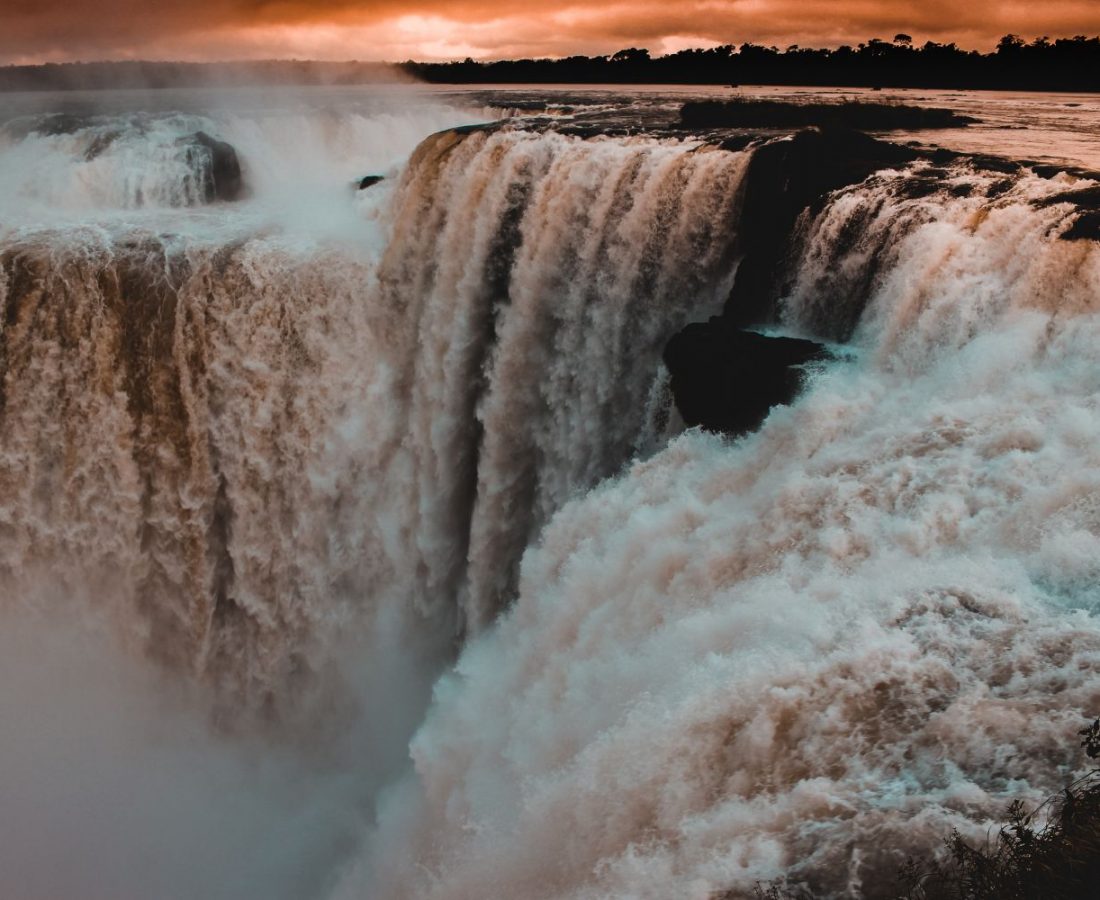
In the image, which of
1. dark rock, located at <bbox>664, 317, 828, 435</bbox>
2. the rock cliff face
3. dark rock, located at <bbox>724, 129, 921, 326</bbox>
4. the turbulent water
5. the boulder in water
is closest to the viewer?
the turbulent water

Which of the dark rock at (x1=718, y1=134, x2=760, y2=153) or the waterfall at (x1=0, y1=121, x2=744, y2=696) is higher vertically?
the dark rock at (x1=718, y1=134, x2=760, y2=153)

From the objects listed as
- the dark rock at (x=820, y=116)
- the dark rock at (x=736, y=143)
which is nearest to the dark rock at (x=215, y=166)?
the dark rock at (x=820, y=116)

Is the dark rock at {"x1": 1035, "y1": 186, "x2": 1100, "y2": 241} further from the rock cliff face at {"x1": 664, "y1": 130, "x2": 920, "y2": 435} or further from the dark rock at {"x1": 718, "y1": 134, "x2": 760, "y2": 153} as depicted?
the dark rock at {"x1": 718, "y1": 134, "x2": 760, "y2": 153}

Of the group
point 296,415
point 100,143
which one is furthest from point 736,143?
point 100,143

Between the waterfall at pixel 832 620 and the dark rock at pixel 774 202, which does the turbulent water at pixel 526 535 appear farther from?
the dark rock at pixel 774 202

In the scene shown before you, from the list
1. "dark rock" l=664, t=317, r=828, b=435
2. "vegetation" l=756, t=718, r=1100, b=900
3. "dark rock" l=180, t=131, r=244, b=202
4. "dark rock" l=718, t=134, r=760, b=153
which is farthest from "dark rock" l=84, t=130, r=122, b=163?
"vegetation" l=756, t=718, r=1100, b=900

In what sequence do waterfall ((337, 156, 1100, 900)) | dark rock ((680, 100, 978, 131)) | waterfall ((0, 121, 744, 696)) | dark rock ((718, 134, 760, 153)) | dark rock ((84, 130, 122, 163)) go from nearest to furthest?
waterfall ((337, 156, 1100, 900)) < dark rock ((718, 134, 760, 153)) < waterfall ((0, 121, 744, 696)) < dark rock ((680, 100, 978, 131)) < dark rock ((84, 130, 122, 163))

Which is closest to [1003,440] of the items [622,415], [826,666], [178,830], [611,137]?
[826,666]
